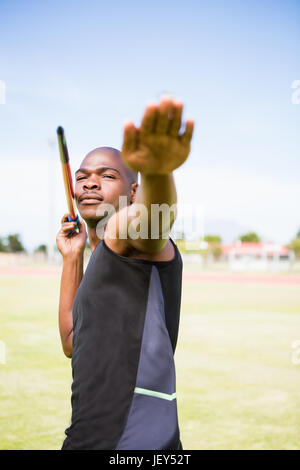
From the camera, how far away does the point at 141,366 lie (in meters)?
1.43

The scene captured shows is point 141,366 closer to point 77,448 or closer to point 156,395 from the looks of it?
point 156,395

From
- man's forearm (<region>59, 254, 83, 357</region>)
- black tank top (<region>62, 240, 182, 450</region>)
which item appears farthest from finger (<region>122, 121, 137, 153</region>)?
man's forearm (<region>59, 254, 83, 357</region>)

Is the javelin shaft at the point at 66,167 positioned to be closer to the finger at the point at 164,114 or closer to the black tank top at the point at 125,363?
the black tank top at the point at 125,363

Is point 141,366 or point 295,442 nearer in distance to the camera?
point 141,366

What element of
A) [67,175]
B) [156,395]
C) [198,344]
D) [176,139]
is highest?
[176,139]

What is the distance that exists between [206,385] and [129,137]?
5.31 m

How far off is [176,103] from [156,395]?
929 mm

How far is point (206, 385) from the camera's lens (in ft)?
19.1

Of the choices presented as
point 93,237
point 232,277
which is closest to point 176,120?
point 93,237

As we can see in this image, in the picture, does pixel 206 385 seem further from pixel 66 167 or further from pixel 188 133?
pixel 188 133

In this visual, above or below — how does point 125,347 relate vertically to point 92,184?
below

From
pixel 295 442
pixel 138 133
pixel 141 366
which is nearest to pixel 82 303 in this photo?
pixel 141 366

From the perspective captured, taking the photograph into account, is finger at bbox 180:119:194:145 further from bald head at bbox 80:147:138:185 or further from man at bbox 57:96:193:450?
bald head at bbox 80:147:138:185

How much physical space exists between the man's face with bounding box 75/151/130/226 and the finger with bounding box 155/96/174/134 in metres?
0.74
